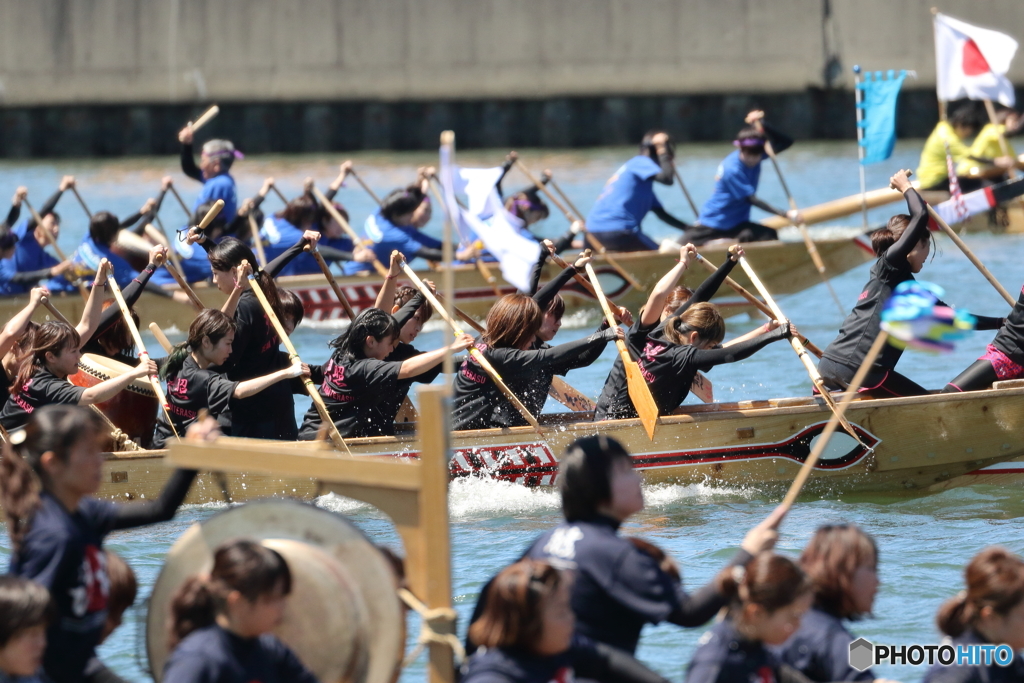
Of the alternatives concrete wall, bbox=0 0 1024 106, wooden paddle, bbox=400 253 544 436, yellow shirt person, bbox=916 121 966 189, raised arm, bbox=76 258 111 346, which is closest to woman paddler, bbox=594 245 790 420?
wooden paddle, bbox=400 253 544 436

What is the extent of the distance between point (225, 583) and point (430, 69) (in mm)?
25866

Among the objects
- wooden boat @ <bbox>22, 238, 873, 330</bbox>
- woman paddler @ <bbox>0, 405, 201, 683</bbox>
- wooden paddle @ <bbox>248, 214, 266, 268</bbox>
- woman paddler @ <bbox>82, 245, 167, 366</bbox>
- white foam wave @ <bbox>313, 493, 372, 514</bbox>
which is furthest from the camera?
wooden boat @ <bbox>22, 238, 873, 330</bbox>

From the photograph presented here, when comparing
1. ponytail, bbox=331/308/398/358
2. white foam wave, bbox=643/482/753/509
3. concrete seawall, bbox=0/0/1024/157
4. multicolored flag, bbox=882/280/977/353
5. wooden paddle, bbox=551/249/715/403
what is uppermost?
concrete seawall, bbox=0/0/1024/157

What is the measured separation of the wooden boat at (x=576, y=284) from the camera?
13.3m

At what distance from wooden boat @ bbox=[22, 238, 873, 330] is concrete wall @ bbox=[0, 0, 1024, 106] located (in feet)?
48.6

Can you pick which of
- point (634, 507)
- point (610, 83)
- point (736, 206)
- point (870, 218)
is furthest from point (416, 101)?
point (634, 507)

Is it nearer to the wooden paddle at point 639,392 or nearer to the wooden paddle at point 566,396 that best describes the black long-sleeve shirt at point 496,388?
the wooden paddle at point 639,392

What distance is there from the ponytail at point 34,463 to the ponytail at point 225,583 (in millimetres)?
525

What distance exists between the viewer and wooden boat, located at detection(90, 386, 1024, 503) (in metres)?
7.74

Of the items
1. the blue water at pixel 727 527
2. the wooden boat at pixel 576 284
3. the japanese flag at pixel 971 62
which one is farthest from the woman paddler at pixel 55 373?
the japanese flag at pixel 971 62

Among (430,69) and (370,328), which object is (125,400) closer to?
(370,328)

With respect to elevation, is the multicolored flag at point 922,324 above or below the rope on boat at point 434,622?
above

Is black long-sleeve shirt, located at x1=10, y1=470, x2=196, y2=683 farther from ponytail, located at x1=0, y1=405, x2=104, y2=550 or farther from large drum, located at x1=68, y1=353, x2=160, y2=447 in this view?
large drum, located at x1=68, y1=353, x2=160, y2=447

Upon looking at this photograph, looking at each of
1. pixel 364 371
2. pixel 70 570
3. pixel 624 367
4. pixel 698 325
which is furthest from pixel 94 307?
Result: pixel 70 570
